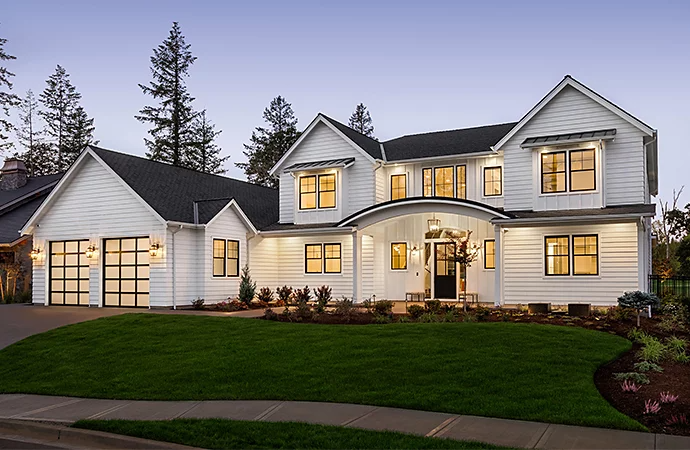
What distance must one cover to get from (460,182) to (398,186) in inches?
102

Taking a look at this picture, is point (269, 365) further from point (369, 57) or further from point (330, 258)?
point (369, 57)

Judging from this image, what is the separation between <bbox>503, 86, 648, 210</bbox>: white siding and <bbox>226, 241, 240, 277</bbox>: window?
10451 millimetres

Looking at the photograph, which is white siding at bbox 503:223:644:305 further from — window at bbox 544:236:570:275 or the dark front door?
the dark front door

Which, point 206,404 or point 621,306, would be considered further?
point 621,306

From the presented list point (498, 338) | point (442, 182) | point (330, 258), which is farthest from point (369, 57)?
point (498, 338)

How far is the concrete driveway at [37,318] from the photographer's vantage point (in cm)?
1606

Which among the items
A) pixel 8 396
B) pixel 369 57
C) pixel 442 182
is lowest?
pixel 8 396

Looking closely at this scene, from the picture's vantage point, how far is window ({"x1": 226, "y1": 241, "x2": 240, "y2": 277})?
78.8 ft

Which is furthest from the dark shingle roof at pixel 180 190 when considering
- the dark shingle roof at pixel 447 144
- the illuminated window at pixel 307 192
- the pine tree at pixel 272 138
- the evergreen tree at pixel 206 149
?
the pine tree at pixel 272 138

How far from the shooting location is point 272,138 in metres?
54.8

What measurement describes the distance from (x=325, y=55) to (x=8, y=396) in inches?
778

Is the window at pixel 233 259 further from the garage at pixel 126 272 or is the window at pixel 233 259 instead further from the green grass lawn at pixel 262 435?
the green grass lawn at pixel 262 435

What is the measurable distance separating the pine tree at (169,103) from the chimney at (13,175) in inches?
433

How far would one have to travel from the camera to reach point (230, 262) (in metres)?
24.1
